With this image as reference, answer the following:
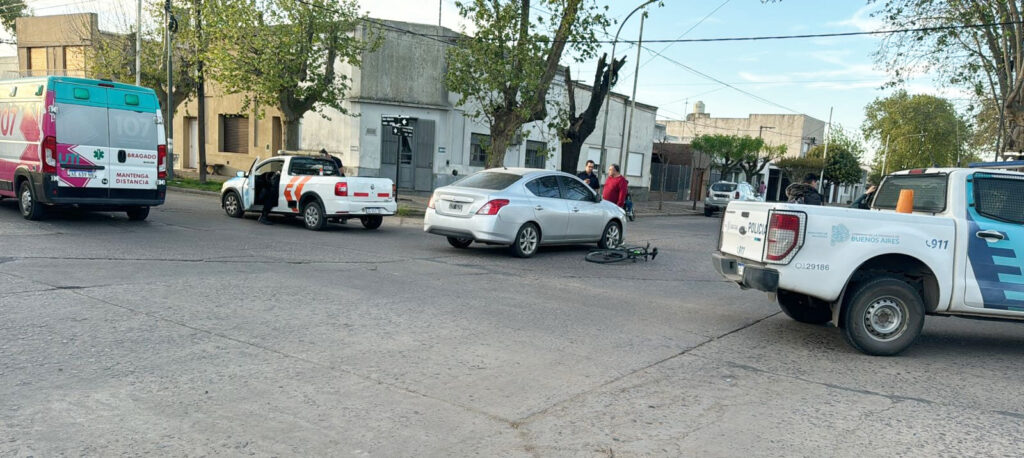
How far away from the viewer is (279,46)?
2102 cm

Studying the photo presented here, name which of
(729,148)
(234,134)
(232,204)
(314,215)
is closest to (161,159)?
(232,204)

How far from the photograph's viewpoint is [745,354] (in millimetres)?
5902

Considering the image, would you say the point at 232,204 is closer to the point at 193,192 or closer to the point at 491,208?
the point at 491,208

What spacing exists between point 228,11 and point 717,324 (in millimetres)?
19061

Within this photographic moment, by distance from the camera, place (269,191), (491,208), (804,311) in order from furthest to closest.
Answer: (269,191) → (491,208) → (804,311)

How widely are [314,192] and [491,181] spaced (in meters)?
4.25

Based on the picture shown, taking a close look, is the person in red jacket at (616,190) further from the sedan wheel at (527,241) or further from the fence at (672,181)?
the fence at (672,181)

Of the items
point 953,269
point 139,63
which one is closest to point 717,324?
point 953,269

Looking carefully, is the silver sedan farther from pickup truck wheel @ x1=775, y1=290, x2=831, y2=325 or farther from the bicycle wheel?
pickup truck wheel @ x1=775, y1=290, x2=831, y2=325

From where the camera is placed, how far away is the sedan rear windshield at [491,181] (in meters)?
11.3

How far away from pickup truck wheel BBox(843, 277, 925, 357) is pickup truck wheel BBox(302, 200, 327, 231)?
1030 cm

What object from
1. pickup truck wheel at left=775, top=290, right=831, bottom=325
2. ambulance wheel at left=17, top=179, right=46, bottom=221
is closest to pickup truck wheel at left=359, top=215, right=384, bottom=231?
ambulance wheel at left=17, top=179, right=46, bottom=221

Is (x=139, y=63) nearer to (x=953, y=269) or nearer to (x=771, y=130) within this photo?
(x=953, y=269)

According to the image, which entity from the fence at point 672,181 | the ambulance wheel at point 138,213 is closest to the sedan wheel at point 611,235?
the ambulance wheel at point 138,213
